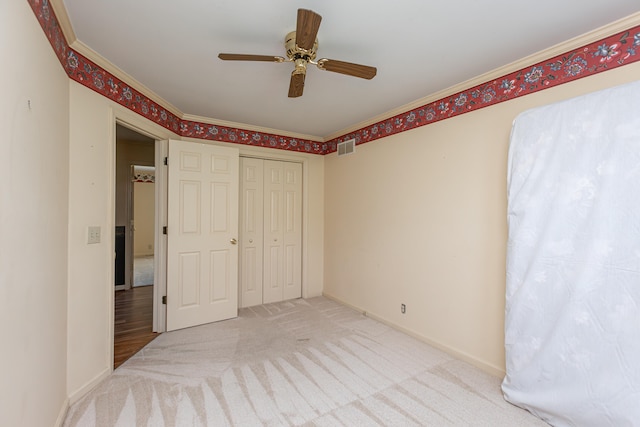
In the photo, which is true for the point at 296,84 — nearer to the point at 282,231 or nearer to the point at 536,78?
the point at 536,78

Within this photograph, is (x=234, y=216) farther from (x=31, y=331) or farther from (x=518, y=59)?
(x=518, y=59)

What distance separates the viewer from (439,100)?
2.53 m

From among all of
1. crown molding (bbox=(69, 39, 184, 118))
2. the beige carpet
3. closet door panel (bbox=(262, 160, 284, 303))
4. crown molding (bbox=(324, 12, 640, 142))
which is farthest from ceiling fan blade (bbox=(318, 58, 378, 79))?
closet door panel (bbox=(262, 160, 284, 303))

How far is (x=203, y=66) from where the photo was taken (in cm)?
207

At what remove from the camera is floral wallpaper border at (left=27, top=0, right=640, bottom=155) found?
1.55 meters

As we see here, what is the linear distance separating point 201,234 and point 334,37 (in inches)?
94.7

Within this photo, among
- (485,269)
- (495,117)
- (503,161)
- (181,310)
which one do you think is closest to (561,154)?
(503,161)

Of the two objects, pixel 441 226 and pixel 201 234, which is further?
pixel 201 234

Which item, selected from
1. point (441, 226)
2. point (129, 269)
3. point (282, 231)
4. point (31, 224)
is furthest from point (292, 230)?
point (31, 224)

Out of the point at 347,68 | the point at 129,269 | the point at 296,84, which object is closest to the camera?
the point at 347,68

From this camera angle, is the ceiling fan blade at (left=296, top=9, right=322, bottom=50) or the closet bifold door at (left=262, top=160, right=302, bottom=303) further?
the closet bifold door at (left=262, top=160, right=302, bottom=303)

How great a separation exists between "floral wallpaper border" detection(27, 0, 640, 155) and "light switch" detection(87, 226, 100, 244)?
1.01m

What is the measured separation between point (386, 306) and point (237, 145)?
2.72 m

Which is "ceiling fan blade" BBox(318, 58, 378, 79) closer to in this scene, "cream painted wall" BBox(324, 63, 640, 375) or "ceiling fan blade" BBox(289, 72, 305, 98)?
"ceiling fan blade" BBox(289, 72, 305, 98)
